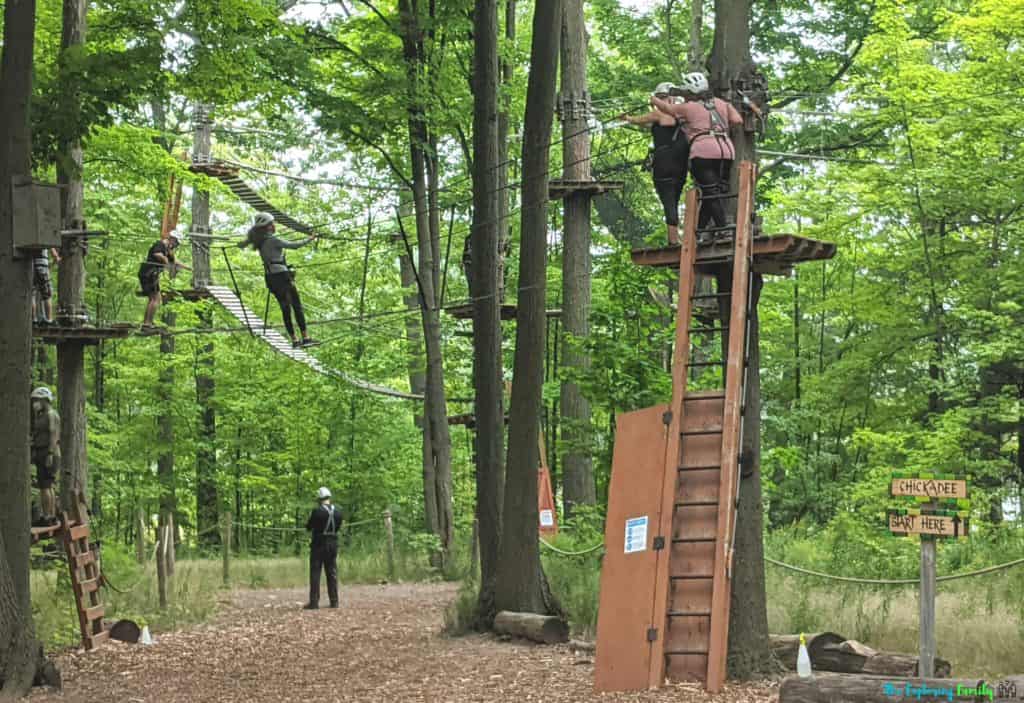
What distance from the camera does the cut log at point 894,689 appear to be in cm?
773

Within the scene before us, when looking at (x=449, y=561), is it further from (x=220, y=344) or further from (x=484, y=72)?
(x=220, y=344)

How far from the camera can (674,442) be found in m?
10.7

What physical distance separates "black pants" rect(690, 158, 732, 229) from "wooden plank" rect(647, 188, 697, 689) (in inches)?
7.0

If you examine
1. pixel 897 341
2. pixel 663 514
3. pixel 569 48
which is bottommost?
pixel 663 514

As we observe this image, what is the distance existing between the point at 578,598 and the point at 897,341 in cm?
1224

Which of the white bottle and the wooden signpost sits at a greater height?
the wooden signpost

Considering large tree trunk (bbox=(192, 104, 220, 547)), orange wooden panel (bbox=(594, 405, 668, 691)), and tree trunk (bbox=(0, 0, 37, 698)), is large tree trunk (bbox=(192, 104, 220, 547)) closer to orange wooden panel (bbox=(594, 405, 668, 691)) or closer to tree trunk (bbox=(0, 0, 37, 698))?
tree trunk (bbox=(0, 0, 37, 698))

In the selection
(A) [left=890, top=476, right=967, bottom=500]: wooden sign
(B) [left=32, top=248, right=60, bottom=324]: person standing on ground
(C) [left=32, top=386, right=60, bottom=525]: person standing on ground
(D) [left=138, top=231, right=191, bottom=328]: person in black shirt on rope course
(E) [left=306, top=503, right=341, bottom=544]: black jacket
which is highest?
(D) [left=138, top=231, right=191, bottom=328]: person in black shirt on rope course

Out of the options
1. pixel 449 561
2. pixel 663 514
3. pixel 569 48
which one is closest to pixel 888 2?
pixel 569 48

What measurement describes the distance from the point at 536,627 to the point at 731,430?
4364 mm

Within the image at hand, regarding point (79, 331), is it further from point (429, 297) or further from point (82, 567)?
point (429, 297)

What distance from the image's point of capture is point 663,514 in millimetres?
10555

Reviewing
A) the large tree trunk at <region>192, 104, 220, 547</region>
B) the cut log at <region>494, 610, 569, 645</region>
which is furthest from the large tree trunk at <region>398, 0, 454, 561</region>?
the large tree trunk at <region>192, 104, 220, 547</region>

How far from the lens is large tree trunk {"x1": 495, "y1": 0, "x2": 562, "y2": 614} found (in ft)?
48.1
